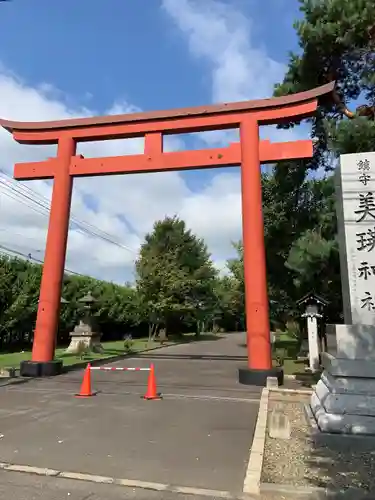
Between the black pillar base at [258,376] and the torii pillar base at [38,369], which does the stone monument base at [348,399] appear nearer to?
the black pillar base at [258,376]

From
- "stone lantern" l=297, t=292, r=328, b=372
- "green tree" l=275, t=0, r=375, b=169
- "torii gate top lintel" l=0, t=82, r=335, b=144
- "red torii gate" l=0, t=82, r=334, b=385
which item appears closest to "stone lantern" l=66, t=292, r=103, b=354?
"red torii gate" l=0, t=82, r=334, b=385

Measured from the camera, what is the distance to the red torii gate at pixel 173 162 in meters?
11.2

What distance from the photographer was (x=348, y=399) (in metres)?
5.80

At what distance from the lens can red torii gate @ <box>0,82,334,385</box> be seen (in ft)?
36.7

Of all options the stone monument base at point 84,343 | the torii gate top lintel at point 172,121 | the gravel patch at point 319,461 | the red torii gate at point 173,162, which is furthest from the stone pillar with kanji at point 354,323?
the stone monument base at point 84,343

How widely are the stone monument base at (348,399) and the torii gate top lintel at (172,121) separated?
8221 millimetres

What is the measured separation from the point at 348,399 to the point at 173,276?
92.0ft

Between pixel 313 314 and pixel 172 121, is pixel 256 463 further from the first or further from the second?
pixel 313 314

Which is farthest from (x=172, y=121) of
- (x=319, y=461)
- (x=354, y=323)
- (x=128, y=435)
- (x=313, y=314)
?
(x=319, y=461)

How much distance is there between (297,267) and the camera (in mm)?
13508

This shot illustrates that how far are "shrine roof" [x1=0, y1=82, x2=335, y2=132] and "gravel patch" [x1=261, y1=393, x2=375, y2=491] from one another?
910 cm

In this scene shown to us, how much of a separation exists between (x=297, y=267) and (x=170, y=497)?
10.5 m

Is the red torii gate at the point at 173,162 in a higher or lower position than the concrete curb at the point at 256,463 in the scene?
higher

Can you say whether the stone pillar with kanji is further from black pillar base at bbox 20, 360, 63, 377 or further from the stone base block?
black pillar base at bbox 20, 360, 63, 377
